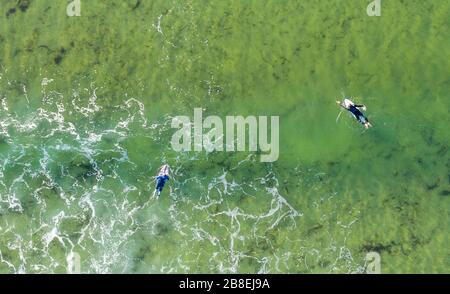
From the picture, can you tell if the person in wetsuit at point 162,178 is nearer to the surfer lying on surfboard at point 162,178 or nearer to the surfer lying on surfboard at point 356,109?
the surfer lying on surfboard at point 162,178

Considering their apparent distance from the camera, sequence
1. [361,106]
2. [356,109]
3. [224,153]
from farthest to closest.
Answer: [224,153] → [361,106] → [356,109]

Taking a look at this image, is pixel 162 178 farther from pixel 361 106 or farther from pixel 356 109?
pixel 361 106

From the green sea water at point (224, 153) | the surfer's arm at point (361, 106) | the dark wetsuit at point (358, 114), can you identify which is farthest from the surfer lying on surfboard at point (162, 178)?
the surfer's arm at point (361, 106)

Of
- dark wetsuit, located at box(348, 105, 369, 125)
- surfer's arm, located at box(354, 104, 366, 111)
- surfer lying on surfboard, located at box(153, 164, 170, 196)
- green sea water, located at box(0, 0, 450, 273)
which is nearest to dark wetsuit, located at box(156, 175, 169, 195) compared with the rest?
surfer lying on surfboard, located at box(153, 164, 170, 196)

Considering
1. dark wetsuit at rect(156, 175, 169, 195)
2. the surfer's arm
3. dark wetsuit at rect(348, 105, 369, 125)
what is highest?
the surfer's arm

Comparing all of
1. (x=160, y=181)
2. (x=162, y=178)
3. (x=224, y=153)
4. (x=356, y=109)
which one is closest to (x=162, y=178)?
(x=162, y=178)

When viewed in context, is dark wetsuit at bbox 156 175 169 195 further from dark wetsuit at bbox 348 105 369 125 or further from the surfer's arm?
the surfer's arm
